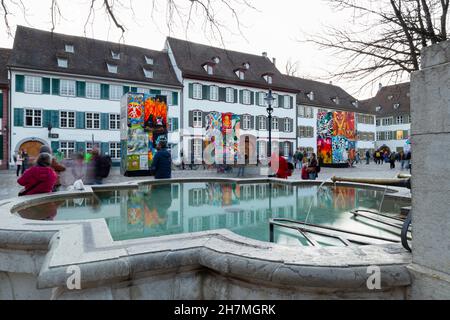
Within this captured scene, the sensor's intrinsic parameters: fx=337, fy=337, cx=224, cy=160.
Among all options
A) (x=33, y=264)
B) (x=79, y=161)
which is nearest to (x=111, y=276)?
(x=33, y=264)

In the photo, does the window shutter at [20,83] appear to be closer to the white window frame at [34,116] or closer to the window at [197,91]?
the white window frame at [34,116]

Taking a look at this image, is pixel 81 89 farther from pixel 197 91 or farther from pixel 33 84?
pixel 197 91

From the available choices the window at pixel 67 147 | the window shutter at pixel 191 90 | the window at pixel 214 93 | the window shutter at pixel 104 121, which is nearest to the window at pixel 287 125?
the window at pixel 214 93

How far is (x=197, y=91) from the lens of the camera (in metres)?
35.2

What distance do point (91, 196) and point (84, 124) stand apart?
2496 cm

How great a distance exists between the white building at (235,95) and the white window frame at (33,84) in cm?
1224

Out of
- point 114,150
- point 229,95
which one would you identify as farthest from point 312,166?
point 229,95

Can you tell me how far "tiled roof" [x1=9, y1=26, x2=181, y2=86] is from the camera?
27.6 metres

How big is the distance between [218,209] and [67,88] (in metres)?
27.6

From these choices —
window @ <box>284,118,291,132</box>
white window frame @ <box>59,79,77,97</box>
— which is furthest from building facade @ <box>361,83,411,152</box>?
white window frame @ <box>59,79,77,97</box>

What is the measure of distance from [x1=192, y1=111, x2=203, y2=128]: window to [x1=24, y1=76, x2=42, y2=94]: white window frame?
14061 mm

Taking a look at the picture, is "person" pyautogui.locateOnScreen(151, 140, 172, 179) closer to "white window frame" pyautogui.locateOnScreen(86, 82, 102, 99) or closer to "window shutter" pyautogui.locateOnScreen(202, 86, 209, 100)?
"white window frame" pyautogui.locateOnScreen(86, 82, 102, 99)

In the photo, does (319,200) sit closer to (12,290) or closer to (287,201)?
(287,201)
